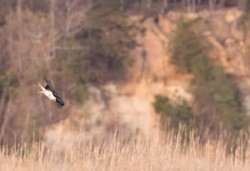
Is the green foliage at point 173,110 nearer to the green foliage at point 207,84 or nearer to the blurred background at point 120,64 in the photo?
the blurred background at point 120,64

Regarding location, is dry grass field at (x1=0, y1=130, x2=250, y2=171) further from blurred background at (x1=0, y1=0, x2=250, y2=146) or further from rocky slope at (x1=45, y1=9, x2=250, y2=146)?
rocky slope at (x1=45, y1=9, x2=250, y2=146)

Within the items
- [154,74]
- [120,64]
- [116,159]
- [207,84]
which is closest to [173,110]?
[207,84]

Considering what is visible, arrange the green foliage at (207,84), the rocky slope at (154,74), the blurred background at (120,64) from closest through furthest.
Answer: the green foliage at (207,84) < the blurred background at (120,64) < the rocky slope at (154,74)

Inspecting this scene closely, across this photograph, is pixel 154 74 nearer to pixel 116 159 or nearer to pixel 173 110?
pixel 173 110

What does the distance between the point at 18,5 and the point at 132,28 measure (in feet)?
10.1

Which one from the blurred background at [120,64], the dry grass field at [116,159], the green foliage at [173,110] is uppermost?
the blurred background at [120,64]

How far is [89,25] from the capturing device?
19828 millimetres

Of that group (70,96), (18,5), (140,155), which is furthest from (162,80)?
(140,155)

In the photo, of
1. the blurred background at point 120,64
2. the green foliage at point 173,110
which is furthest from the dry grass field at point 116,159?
the blurred background at point 120,64

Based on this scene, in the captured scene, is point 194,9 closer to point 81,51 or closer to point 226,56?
point 226,56

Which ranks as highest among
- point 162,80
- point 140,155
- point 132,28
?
point 132,28

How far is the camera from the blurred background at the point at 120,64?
18297 mm

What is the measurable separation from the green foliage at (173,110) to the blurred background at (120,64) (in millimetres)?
29

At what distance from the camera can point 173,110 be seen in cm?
1788
